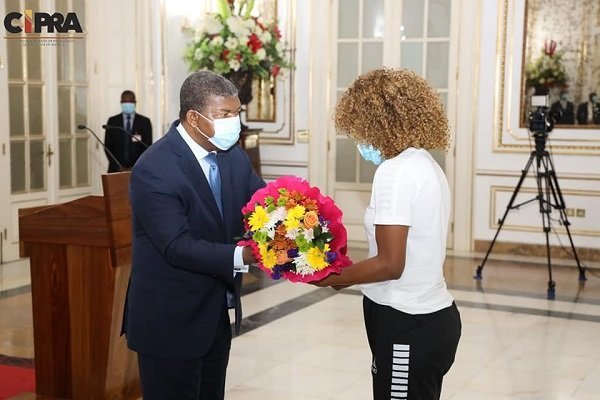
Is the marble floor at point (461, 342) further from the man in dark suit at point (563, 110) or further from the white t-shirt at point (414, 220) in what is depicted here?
the white t-shirt at point (414, 220)

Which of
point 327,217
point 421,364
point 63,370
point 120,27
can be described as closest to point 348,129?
point 327,217

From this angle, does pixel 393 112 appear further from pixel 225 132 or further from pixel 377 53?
pixel 377 53

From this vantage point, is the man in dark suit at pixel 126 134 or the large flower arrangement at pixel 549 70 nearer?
the man in dark suit at pixel 126 134

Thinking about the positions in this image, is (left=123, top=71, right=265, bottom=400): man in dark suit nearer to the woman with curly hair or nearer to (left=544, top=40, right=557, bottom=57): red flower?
the woman with curly hair

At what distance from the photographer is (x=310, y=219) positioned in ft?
7.79

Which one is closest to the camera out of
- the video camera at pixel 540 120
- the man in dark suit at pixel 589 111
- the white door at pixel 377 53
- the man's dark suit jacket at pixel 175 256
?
the man's dark suit jacket at pixel 175 256

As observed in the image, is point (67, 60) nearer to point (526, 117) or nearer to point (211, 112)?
point (526, 117)

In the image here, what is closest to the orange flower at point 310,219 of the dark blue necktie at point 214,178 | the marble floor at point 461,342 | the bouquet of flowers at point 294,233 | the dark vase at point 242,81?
the bouquet of flowers at point 294,233

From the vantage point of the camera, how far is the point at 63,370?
3938 mm

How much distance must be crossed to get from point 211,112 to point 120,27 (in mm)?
6916

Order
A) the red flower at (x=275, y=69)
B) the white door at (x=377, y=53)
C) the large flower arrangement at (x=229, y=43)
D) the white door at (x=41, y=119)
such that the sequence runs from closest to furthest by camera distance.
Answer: the white door at (x=41, y=119)
the large flower arrangement at (x=229, y=43)
the red flower at (x=275, y=69)
the white door at (x=377, y=53)

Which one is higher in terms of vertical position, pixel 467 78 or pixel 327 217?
pixel 467 78

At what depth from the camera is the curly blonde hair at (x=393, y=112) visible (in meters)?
2.31

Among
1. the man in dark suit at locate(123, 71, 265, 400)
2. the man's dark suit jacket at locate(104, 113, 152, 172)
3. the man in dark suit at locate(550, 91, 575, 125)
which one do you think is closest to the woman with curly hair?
the man in dark suit at locate(123, 71, 265, 400)
